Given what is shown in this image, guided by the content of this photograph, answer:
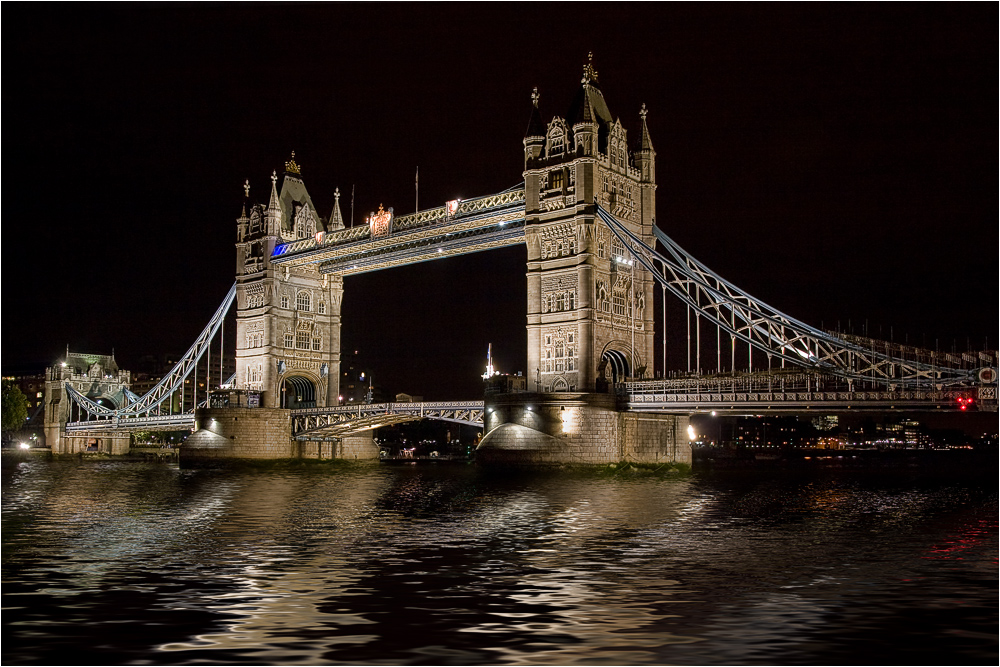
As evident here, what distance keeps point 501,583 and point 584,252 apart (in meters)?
38.3

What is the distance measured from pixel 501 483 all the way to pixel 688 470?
53.3 feet

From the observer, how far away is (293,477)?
2201 inches

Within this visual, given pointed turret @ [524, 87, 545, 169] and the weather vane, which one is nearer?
pointed turret @ [524, 87, 545, 169]

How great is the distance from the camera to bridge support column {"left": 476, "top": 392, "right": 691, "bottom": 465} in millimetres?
51562

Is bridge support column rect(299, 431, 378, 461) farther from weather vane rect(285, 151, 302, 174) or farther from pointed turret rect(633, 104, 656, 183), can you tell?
pointed turret rect(633, 104, 656, 183)

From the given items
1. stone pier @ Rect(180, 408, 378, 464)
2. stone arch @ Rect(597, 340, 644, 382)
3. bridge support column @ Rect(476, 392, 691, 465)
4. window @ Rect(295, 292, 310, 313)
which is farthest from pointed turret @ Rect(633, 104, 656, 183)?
stone pier @ Rect(180, 408, 378, 464)

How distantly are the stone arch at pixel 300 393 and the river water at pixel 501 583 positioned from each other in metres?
44.6

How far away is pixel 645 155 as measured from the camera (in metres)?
59.5

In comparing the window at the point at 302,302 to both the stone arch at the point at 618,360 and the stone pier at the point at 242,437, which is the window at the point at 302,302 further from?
the stone arch at the point at 618,360

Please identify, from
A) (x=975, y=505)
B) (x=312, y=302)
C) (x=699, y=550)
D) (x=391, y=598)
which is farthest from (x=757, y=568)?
(x=312, y=302)

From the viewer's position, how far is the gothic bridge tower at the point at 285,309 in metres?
76.1

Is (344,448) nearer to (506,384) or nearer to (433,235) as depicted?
(433,235)

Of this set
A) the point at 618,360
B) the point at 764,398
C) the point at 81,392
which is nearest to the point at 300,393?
the point at 618,360

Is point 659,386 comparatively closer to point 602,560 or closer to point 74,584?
point 602,560
